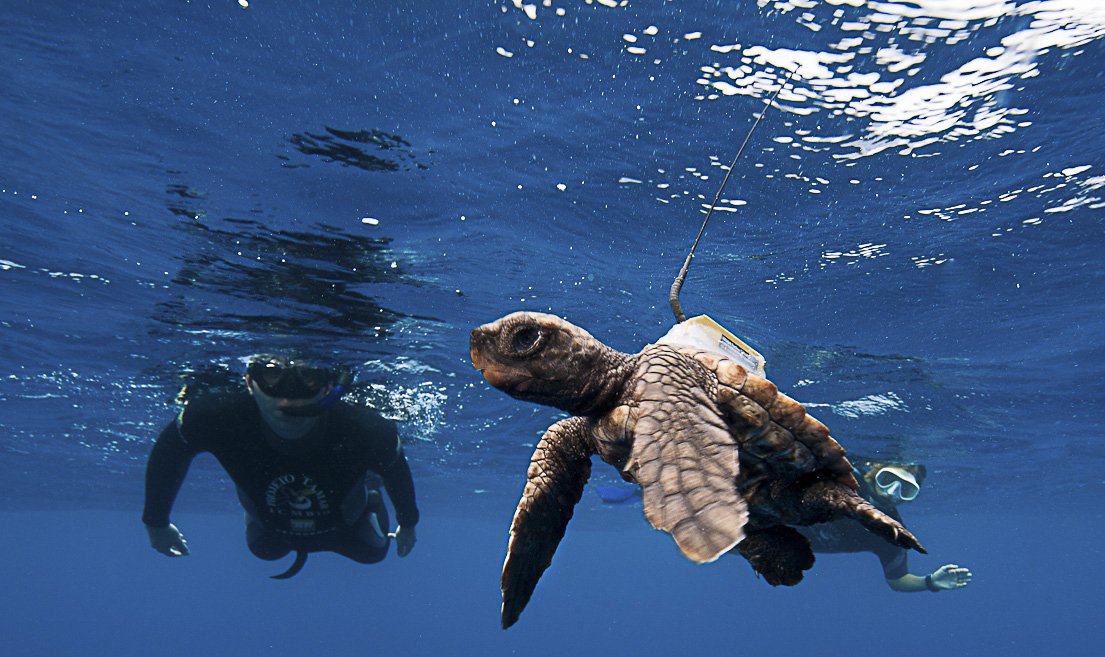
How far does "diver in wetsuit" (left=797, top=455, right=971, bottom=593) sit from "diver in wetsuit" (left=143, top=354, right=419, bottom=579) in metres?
6.76

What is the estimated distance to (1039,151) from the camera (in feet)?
24.0

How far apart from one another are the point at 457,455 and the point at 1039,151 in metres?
21.6

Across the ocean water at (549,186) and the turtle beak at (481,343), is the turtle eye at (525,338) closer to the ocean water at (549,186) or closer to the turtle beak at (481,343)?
the turtle beak at (481,343)

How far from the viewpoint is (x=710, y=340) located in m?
3.46

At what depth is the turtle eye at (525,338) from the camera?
284 cm

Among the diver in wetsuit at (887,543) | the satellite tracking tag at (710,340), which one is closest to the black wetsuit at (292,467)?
the satellite tracking tag at (710,340)

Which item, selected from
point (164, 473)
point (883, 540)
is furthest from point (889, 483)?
point (164, 473)

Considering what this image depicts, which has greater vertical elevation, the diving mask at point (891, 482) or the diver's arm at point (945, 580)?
the diving mask at point (891, 482)

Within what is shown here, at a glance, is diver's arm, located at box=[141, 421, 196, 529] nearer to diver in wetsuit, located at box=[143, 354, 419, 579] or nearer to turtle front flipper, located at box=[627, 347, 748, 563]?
diver in wetsuit, located at box=[143, 354, 419, 579]

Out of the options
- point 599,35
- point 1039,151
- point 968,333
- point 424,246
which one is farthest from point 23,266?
point 968,333

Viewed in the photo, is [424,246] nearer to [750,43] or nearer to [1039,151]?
[750,43]

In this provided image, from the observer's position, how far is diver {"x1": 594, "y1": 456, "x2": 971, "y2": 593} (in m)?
10.2

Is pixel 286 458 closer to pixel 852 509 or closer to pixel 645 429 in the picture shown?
pixel 645 429

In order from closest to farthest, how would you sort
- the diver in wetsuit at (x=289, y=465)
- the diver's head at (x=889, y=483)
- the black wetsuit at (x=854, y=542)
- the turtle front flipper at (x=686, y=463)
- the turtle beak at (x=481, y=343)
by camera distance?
the turtle front flipper at (x=686, y=463) → the turtle beak at (x=481, y=343) → the diver in wetsuit at (x=289, y=465) → the black wetsuit at (x=854, y=542) → the diver's head at (x=889, y=483)
